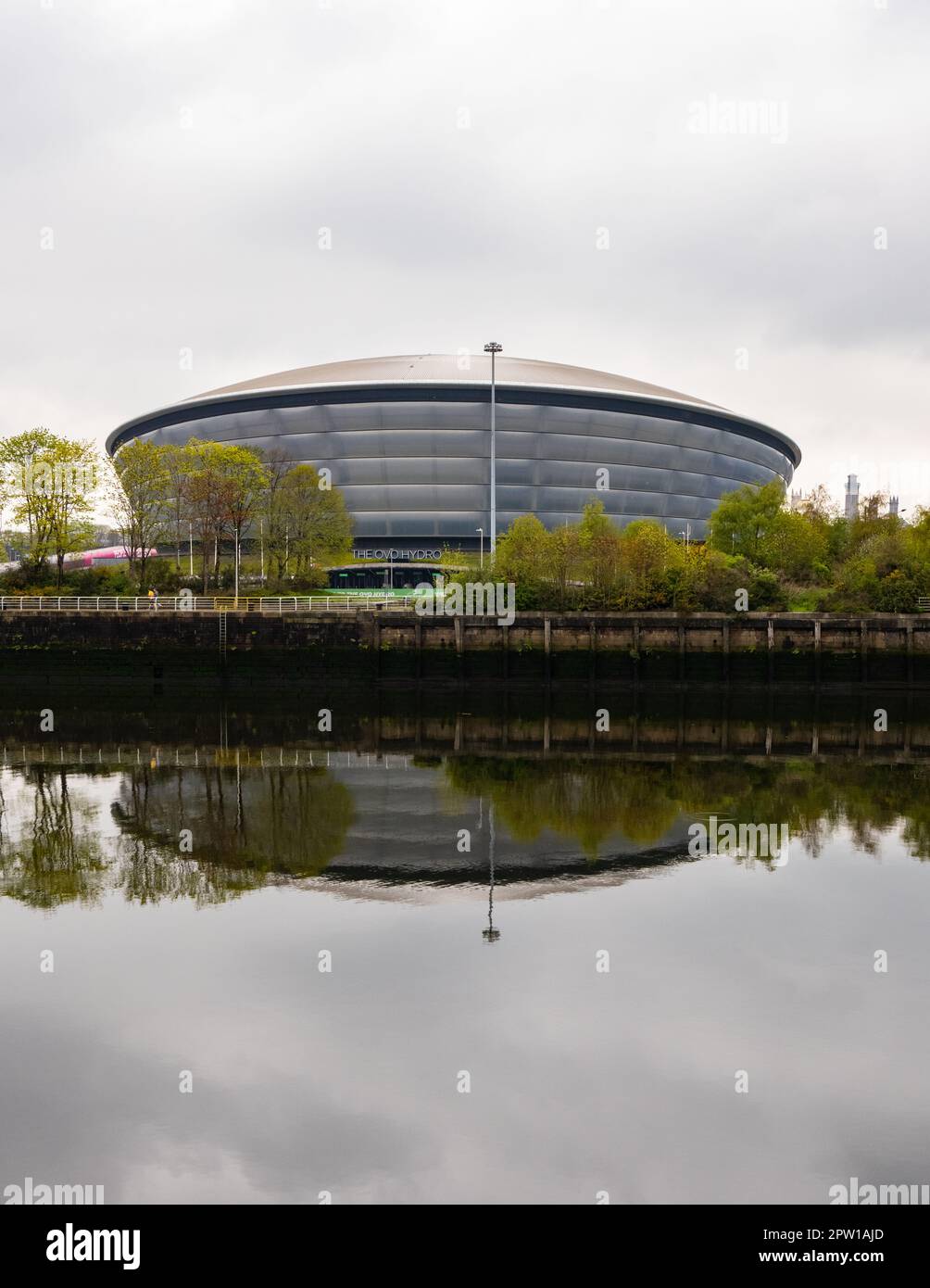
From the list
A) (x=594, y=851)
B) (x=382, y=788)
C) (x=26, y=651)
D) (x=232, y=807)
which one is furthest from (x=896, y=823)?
(x=26, y=651)

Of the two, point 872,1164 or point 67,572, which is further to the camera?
point 67,572

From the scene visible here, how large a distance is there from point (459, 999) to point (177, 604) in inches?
1590

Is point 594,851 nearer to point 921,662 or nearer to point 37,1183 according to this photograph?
point 37,1183

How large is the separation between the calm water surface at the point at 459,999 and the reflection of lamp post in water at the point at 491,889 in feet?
0.16

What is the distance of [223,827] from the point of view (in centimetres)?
1697

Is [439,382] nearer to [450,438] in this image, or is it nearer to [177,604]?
[450,438]

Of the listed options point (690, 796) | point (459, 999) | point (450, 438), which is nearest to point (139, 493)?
point (450, 438)

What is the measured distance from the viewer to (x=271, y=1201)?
6.46 m

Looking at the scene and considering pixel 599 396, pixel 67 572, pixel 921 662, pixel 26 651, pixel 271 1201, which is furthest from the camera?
pixel 599 396

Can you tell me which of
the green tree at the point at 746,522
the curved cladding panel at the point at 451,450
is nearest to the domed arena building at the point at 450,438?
the curved cladding panel at the point at 451,450

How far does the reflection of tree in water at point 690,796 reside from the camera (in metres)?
16.8

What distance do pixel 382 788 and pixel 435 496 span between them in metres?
58.8

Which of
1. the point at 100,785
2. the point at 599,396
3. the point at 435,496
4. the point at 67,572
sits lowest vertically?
the point at 100,785

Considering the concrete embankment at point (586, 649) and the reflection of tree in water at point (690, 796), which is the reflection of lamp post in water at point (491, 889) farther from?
the concrete embankment at point (586, 649)
